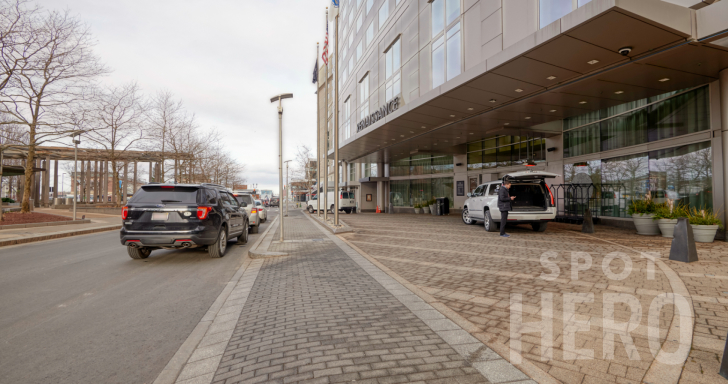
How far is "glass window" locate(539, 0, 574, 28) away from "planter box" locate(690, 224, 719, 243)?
Result: 6427 mm

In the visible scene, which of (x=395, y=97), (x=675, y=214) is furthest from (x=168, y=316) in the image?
(x=395, y=97)

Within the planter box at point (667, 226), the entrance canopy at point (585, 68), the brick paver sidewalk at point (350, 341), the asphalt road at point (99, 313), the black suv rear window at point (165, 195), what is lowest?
the asphalt road at point (99, 313)

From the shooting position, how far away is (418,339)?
3.28m

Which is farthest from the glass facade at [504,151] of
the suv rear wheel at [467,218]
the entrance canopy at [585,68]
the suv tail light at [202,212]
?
the suv tail light at [202,212]

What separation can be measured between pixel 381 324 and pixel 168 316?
8.69 feet

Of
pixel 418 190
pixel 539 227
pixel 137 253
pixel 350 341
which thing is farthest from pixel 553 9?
pixel 418 190

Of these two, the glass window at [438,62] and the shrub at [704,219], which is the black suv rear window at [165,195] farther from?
the shrub at [704,219]

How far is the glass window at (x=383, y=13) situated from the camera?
72.8ft

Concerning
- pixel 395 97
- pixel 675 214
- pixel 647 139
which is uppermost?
pixel 395 97

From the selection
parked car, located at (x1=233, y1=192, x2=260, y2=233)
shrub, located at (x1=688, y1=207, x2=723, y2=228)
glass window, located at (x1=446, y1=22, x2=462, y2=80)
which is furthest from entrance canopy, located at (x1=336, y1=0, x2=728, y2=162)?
A: parked car, located at (x1=233, y1=192, x2=260, y2=233)

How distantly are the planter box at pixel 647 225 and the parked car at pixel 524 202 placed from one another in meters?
2.36

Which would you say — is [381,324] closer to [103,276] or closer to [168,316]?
[168,316]

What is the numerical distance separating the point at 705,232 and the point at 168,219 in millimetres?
12846

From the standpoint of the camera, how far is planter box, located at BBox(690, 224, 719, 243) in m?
8.78
